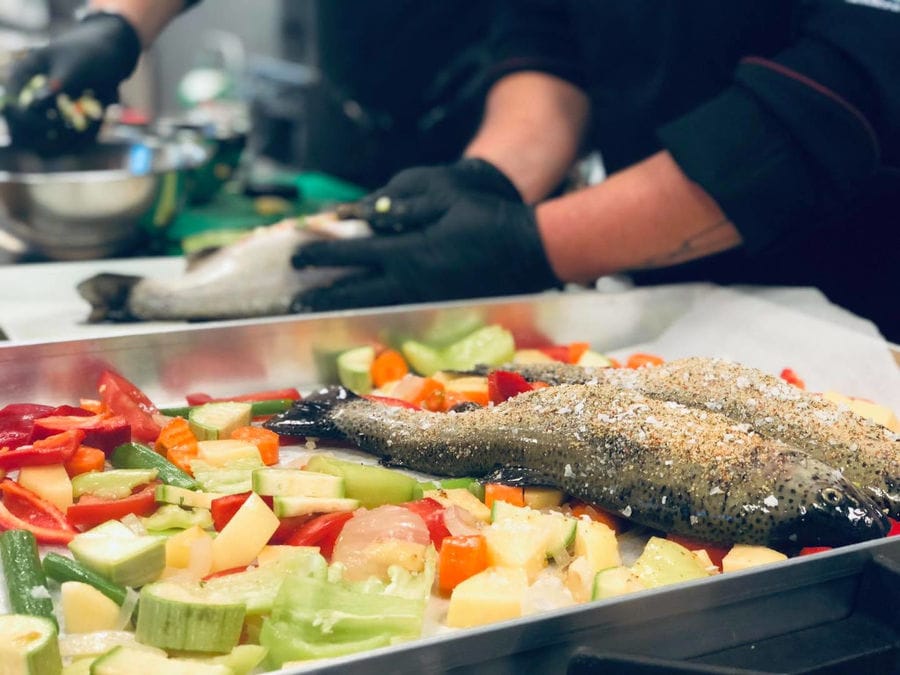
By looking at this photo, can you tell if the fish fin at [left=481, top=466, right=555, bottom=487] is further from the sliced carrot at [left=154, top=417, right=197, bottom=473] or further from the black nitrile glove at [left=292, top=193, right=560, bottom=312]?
the black nitrile glove at [left=292, top=193, right=560, bottom=312]

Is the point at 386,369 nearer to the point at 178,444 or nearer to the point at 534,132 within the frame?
the point at 178,444

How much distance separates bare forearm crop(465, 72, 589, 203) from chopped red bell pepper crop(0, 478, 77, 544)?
68.0 inches

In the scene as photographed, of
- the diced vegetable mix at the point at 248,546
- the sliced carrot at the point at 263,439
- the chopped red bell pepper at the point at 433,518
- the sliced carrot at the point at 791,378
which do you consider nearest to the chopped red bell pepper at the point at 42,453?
the diced vegetable mix at the point at 248,546

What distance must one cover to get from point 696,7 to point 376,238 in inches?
40.1

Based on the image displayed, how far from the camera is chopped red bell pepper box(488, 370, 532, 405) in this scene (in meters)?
1.56

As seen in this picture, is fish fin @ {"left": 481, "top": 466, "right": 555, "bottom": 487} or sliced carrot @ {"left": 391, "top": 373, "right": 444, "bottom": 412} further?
sliced carrot @ {"left": 391, "top": 373, "right": 444, "bottom": 412}

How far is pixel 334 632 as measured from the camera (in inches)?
38.9

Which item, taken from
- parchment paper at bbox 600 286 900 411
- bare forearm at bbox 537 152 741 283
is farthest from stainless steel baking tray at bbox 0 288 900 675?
bare forearm at bbox 537 152 741 283

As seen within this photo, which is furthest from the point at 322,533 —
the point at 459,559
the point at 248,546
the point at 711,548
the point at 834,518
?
the point at 834,518

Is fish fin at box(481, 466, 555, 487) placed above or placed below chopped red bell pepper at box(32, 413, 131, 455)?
above

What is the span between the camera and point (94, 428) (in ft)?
4.62

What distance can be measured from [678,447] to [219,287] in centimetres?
116

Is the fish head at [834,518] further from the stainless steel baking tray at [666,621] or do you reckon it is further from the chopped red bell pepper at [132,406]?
the chopped red bell pepper at [132,406]

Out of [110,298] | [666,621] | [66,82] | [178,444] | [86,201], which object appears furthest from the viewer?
[66,82]
